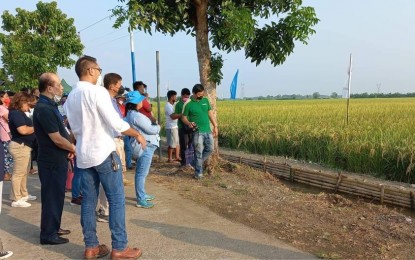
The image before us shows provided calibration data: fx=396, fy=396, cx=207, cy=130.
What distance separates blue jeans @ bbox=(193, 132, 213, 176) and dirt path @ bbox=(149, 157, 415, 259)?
258 mm

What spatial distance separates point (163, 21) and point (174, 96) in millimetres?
2522

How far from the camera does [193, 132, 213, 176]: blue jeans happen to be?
6973 millimetres

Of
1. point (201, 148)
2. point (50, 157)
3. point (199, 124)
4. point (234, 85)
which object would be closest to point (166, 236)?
point (50, 157)

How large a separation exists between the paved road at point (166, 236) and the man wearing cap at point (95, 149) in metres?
0.29

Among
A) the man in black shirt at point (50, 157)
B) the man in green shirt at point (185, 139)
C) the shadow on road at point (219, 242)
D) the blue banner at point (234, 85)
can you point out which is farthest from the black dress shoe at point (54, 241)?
the blue banner at point (234, 85)

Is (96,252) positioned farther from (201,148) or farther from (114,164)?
(201,148)

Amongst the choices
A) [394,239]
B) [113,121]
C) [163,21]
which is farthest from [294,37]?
[113,121]

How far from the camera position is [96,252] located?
12.1 ft

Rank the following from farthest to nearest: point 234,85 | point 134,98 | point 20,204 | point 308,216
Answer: point 234,85
point 20,204
point 134,98
point 308,216

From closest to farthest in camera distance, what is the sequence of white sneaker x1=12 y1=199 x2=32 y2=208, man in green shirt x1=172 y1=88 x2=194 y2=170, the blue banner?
white sneaker x1=12 y1=199 x2=32 y2=208 < man in green shirt x1=172 y1=88 x2=194 y2=170 < the blue banner

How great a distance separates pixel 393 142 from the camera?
8398 millimetres

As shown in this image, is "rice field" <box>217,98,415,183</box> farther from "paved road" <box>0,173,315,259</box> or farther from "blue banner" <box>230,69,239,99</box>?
"paved road" <box>0,173,315,259</box>

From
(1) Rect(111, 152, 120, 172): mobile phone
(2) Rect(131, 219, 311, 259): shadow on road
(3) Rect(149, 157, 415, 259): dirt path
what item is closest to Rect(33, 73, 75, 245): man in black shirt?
(1) Rect(111, 152, 120, 172): mobile phone

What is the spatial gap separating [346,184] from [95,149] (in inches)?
189
